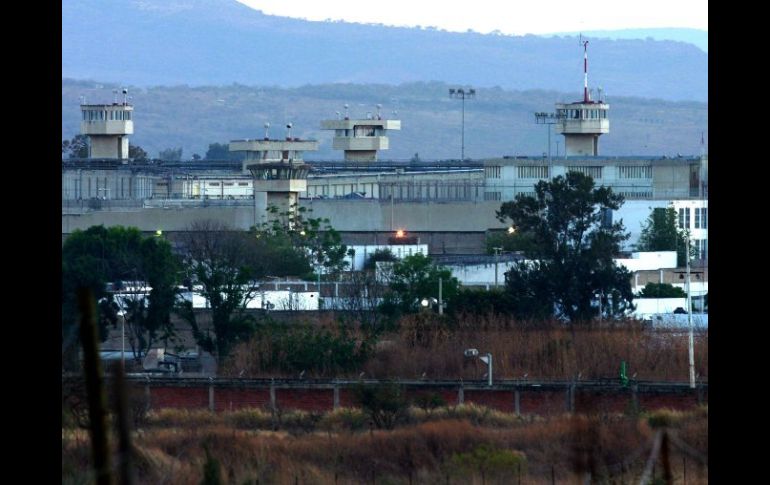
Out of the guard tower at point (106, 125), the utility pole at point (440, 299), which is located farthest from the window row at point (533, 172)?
the utility pole at point (440, 299)

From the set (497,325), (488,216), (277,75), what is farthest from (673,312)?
(277,75)

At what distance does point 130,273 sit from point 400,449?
29.7ft

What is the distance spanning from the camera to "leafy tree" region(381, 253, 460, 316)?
2150cm

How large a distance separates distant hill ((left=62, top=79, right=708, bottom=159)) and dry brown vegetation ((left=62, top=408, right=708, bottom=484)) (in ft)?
340

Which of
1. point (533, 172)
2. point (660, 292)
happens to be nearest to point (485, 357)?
point (660, 292)

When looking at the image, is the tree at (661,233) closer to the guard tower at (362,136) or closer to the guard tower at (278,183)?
the guard tower at (278,183)

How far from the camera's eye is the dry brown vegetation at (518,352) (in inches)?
705

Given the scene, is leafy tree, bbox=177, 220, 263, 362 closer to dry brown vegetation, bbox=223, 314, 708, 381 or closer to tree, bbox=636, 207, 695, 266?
dry brown vegetation, bbox=223, 314, 708, 381

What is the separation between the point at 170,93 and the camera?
144 meters

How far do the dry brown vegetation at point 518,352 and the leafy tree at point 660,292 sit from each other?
17.0ft

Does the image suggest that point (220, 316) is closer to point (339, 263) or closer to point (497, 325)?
point (497, 325)

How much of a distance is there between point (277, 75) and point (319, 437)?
612 ft

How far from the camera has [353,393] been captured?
53.4 ft

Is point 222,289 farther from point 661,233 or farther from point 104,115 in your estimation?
point 104,115
